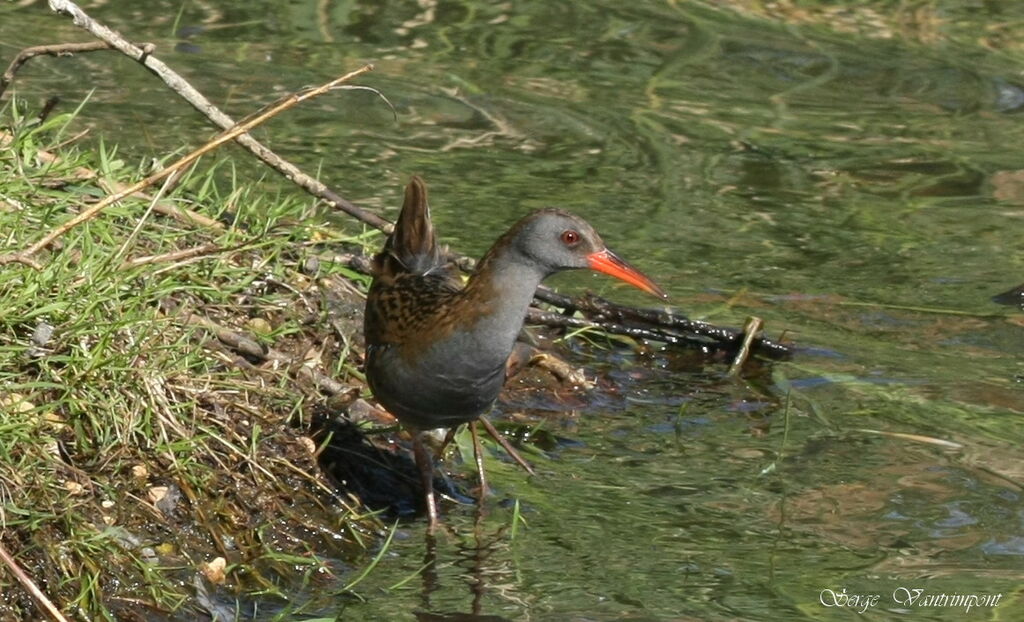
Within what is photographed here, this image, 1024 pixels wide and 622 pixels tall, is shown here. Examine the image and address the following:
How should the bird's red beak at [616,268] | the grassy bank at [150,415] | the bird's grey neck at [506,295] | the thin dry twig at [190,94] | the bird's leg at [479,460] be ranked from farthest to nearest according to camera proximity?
the bird's leg at [479,460]
the thin dry twig at [190,94]
the bird's red beak at [616,268]
the bird's grey neck at [506,295]
the grassy bank at [150,415]

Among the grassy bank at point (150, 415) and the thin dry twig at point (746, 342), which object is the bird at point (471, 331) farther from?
the thin dry twig at point (746, 342)

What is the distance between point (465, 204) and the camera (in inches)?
296

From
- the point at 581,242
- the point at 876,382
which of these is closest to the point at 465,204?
the point at 876,382

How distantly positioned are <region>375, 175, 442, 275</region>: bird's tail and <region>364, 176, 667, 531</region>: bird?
40 centimetres

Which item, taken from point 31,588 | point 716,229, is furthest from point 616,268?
point 716,229

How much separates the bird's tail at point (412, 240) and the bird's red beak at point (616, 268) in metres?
0.68

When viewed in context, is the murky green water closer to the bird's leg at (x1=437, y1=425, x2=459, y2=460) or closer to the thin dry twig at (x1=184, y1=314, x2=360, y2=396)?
the bird's leg at (x1=437, y1=425, x2=459, y2=460)

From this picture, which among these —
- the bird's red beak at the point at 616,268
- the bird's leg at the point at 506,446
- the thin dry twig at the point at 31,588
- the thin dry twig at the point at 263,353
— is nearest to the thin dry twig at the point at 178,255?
the thin dry twig at the point at 263,353

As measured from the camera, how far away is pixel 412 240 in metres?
5.42

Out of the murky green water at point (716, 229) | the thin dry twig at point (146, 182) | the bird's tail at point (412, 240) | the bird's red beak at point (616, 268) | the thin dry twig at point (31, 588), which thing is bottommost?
the murky green water at point (716, 229)

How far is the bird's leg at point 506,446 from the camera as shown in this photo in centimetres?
530

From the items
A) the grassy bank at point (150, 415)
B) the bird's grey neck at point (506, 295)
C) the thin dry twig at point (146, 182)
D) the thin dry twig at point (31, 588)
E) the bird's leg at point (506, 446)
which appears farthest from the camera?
the bird's leg at point (506, 446)

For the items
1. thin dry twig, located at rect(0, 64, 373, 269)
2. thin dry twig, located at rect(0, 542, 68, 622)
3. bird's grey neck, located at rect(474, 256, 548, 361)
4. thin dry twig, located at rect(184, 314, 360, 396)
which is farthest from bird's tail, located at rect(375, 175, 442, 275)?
thin dry twig, located at rect(0, 542, 68, 622)

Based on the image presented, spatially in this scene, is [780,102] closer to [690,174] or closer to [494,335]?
[690,174]
